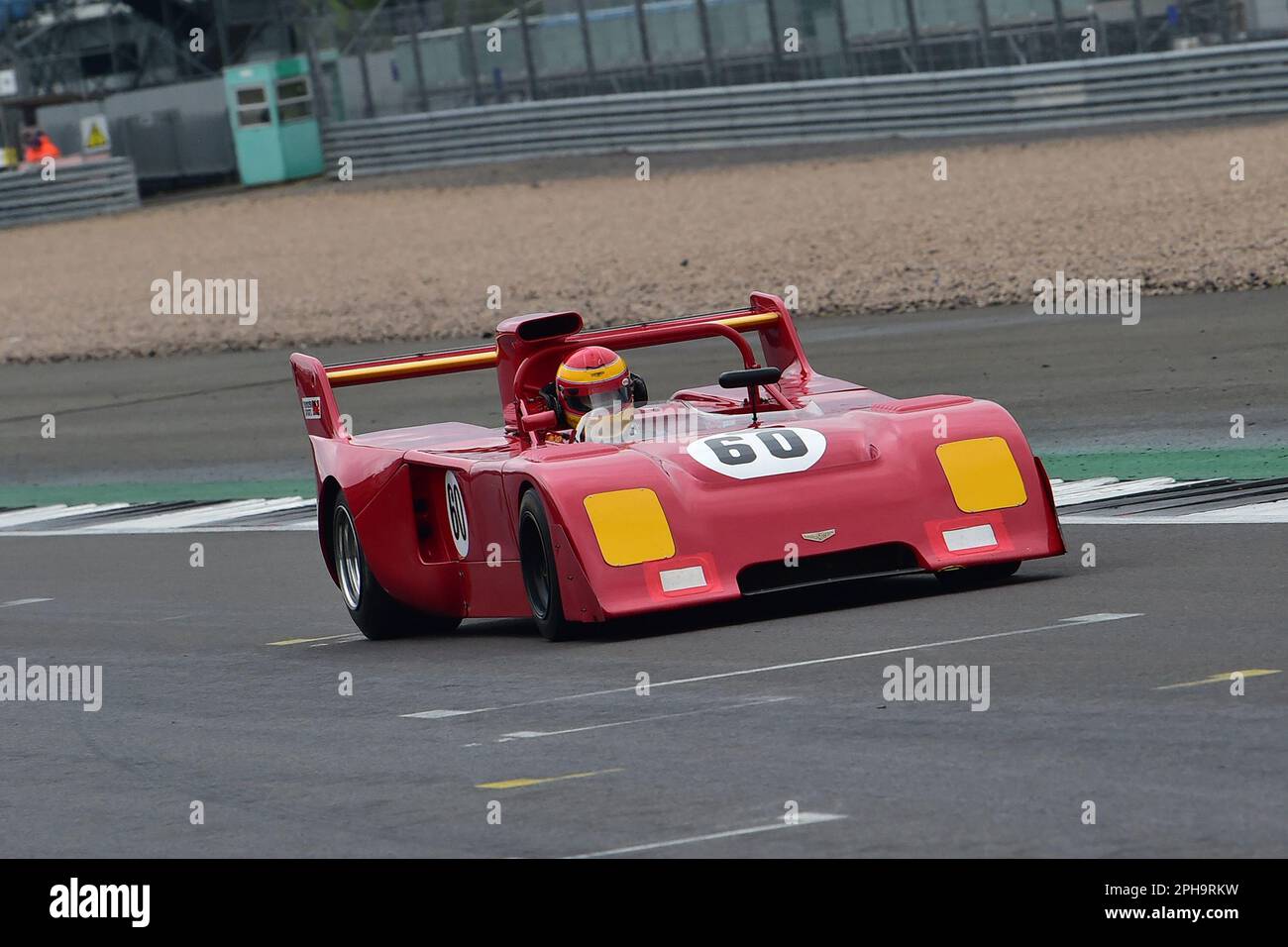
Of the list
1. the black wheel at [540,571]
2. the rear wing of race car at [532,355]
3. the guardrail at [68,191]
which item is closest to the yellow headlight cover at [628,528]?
the black wheel at [540,571]

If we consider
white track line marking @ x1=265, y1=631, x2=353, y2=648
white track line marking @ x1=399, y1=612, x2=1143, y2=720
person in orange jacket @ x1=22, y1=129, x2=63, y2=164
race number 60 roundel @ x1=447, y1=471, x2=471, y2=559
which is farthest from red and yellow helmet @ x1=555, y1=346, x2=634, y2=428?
person in orange jacket @ x1=22, y1=129, x2=63, y2=164

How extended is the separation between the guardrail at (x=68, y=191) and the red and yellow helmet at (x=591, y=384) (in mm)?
34430

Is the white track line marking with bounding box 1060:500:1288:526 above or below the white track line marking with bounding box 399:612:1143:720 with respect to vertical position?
below

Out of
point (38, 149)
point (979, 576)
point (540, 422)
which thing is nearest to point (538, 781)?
point (979, 576)

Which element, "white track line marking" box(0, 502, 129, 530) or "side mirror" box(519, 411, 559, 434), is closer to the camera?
"side mirror" box(519, 411, 559, 434)

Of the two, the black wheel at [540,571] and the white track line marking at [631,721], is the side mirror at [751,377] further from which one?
the white track line marking at [631,721]

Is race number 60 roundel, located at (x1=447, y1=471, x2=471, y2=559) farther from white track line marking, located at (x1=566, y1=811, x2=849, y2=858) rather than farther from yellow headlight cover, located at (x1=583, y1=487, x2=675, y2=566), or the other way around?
white track line marking, located at (x1=566, y1=811, x2=849, y2=858)

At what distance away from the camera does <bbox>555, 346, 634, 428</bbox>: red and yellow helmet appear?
9.55 m

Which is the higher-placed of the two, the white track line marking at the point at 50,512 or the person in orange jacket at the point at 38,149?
the person in orange jacket at the point at 38,149

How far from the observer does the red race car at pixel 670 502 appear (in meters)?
8.60

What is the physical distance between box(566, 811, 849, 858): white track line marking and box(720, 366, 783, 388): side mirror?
3.91 metres
